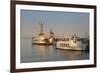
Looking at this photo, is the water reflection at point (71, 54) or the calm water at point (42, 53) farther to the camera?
the water reflection at point (71, 54)

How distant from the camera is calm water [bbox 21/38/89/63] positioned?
2260mm

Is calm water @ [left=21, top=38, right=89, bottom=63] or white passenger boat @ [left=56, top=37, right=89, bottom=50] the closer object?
calm water @ [left=21, top=38, right=89, bottom=63]

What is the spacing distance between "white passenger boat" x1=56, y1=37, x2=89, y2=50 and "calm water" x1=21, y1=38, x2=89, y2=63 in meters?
0.05

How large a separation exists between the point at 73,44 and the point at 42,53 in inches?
16.3

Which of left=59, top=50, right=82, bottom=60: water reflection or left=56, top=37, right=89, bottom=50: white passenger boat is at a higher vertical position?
left=56, top=37, right=89, bottom=50: white passenger boat

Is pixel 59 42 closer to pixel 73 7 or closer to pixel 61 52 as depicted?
pixel 61 52

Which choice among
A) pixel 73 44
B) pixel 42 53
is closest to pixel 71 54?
pixel 73 44

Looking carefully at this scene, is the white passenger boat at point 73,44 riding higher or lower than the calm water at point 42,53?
higher

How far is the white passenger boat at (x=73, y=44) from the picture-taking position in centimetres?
240

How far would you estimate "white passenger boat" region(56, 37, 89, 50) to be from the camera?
240cm

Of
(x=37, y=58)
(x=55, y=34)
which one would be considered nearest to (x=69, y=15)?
(x=55, y=34)

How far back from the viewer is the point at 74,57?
2455 mm

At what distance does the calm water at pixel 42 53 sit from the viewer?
2.26 meters

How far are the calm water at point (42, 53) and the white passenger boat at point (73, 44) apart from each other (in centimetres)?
5
